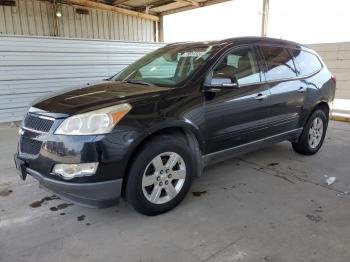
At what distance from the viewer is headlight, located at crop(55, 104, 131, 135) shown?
7.62 feet

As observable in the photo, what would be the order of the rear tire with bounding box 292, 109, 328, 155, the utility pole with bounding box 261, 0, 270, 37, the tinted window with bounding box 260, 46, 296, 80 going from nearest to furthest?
1. the tinted window with bounding box 260, 46, 296, 80
2. the rear tire with bounding box 292, 109, 328, 155
3. the utility pole with bounding box 261, 0, 270, 37


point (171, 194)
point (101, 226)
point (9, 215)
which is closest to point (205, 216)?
point (171, 194)

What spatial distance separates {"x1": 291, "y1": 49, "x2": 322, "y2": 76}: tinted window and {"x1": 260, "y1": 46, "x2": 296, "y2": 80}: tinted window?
15 cm

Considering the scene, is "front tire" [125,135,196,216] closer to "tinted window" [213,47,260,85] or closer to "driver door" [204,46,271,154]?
"driver door" [204,46,271,154]

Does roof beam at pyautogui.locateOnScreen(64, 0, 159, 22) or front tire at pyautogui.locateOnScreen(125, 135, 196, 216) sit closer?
front tire at pyautogui.locateOnScreen(125, 135, 196, 216)

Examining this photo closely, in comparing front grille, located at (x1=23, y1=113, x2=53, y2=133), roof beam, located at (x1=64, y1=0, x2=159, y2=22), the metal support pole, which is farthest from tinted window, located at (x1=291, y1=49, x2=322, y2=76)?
the metal support pole

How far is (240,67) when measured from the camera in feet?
10.9

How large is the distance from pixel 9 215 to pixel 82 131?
122 centimetres

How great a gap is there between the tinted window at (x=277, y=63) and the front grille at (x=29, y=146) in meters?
2.53

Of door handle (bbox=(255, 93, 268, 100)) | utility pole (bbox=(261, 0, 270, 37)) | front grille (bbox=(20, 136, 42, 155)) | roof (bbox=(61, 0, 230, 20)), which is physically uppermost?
roof (bbox=(61, 0, 230, 20))

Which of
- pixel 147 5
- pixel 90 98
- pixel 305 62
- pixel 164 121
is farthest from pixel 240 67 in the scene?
pixel 147 5

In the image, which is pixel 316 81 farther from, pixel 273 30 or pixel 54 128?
pixel 273 30

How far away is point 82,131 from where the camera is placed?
7.60 ft

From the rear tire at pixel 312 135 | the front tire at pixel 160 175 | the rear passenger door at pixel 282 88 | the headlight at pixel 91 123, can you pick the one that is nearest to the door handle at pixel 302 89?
the rear passenger door at pixel 282 88
